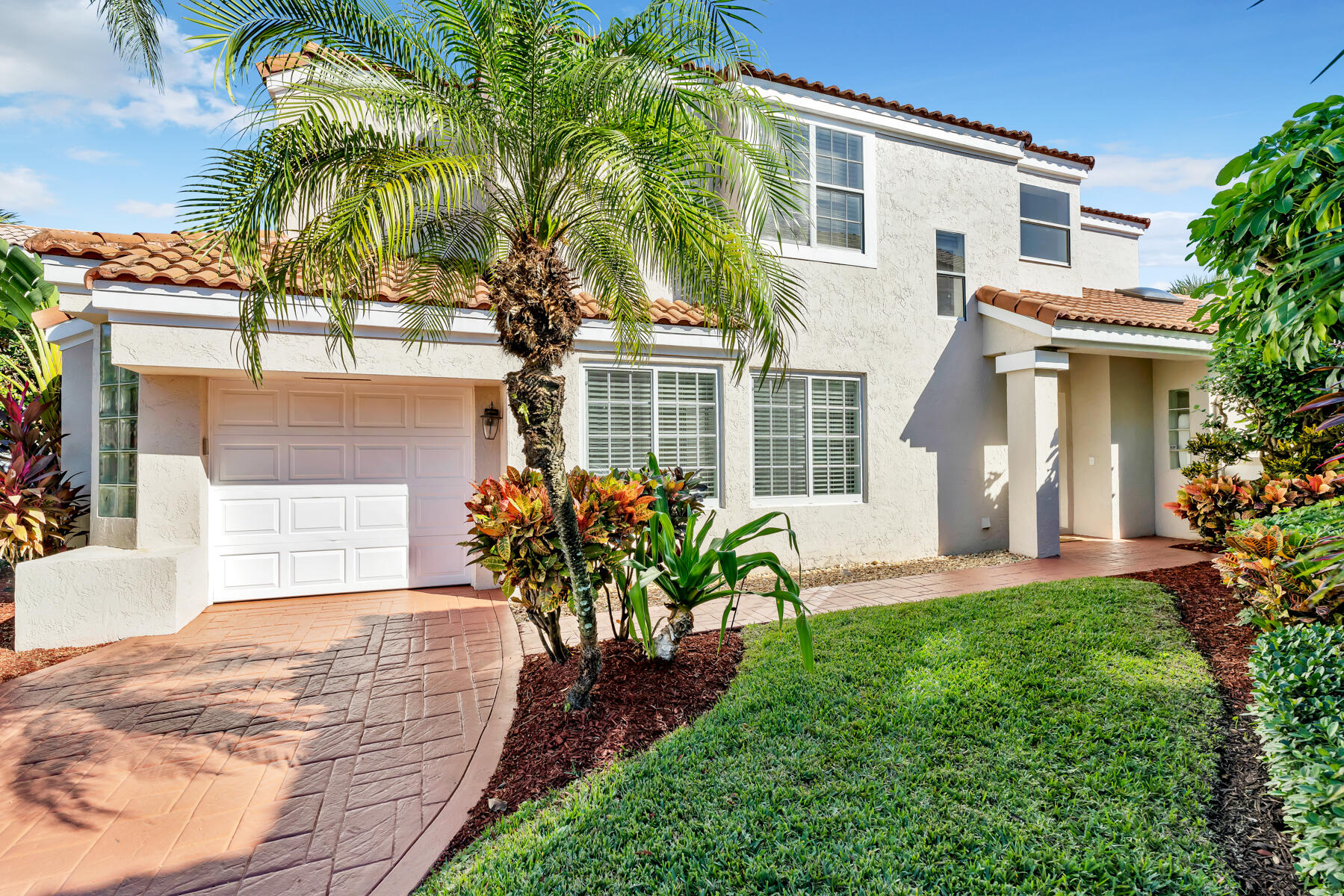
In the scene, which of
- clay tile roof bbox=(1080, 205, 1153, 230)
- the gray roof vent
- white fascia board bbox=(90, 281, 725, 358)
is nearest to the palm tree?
white fascia board bbox=(90, 281, 725, 358)

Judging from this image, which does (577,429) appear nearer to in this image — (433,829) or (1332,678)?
(433,829)

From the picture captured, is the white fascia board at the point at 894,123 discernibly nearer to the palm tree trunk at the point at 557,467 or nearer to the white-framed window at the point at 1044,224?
the white-framed window at the point at 1044,224

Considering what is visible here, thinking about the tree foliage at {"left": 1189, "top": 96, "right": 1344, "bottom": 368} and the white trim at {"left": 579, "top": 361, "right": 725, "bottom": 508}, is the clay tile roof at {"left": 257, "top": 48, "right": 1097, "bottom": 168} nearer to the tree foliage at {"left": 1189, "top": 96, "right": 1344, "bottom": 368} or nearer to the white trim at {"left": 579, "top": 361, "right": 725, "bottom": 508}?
the white trim at {"left": 579, "top": 361, "right": 725, "bottom": 508}

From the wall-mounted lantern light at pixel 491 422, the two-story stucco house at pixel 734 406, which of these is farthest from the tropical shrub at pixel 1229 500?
the wall-mounted lantern light at pixel 491 422

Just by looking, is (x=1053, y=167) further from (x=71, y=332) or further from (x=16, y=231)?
(x=16, y=231)

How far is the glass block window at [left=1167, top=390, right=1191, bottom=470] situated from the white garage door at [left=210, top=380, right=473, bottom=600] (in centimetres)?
1311

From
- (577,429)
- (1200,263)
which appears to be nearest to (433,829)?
(577,429)

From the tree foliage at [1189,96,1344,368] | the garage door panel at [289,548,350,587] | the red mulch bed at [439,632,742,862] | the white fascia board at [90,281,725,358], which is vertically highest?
the white fascia board at [90,281,725,358]

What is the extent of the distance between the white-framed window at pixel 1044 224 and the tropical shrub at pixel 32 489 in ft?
53.9

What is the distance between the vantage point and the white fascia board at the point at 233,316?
686 centimetres

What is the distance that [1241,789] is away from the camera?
3.51 m

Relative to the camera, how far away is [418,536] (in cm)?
912

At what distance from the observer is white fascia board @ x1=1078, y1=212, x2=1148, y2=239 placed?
15.1 meters

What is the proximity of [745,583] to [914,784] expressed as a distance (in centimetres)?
562
